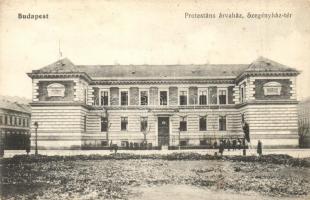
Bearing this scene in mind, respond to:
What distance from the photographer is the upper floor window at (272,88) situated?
2622 centimetres

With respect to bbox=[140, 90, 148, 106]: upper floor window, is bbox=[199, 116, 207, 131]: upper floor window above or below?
below

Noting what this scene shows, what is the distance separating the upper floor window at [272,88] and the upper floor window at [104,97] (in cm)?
1177

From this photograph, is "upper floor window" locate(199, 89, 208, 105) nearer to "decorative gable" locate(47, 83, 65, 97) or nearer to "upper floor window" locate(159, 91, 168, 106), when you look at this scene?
"upper floor window" locate(159, 91, 168, 106)

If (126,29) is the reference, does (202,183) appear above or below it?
below

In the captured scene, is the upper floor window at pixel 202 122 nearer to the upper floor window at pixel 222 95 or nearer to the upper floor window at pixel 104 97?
the upper floor window at pixel 222 95

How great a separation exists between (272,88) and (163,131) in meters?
8.89

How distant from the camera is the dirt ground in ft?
44.2

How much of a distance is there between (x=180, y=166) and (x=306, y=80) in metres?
5.91

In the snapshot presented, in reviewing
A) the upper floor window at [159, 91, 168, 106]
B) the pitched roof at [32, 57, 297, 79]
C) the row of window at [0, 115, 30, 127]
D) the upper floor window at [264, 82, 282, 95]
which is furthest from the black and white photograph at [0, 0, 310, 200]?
the row of window at [0, 115, 30, 127]

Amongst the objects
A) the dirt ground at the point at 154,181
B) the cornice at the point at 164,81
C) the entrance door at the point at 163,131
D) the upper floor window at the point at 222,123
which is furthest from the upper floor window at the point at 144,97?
the dirt ground at the point at 154,181

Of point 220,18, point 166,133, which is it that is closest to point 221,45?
point 220,18

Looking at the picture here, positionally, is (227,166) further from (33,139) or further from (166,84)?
(166,84)

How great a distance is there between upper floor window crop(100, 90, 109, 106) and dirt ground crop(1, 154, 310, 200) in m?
14.4

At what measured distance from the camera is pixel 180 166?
1720cm
